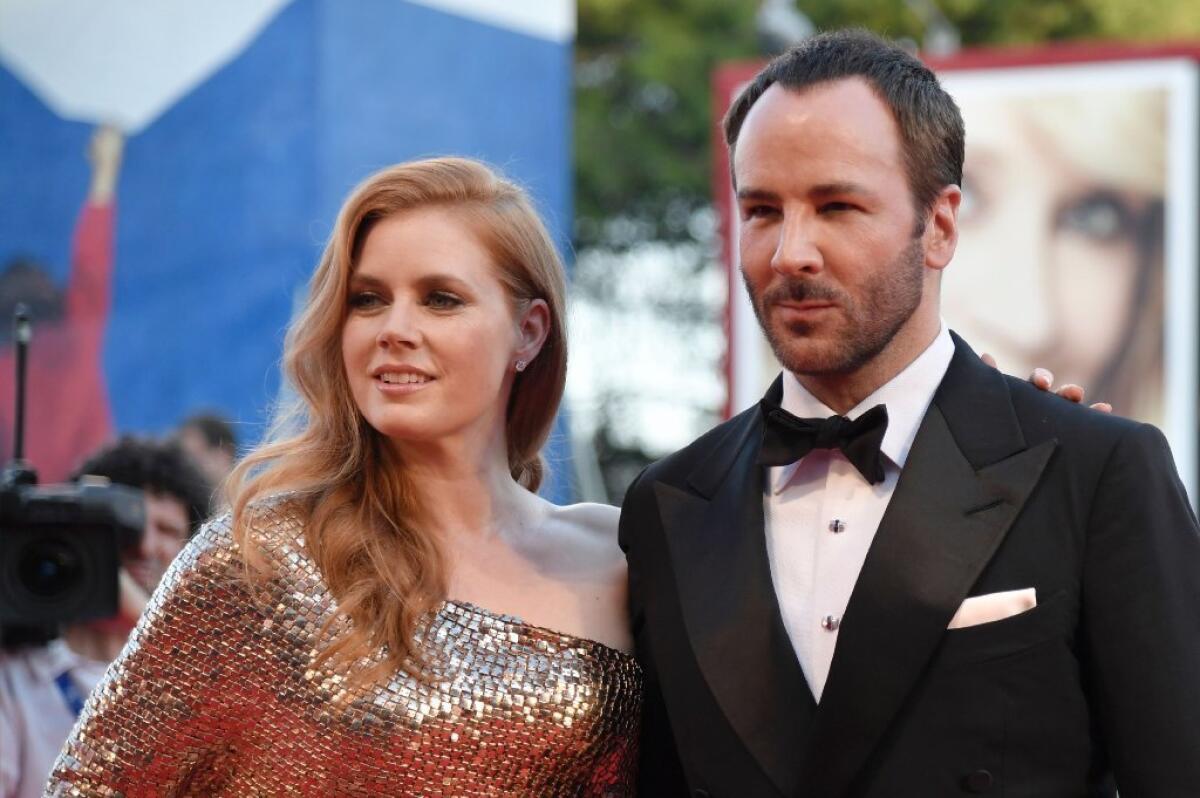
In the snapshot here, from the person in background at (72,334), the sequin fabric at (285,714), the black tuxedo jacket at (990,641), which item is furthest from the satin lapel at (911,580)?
the person in background at (72,334)

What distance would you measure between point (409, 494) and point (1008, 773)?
1.25 m

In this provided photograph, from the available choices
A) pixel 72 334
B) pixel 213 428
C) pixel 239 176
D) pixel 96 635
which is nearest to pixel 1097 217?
pixel 239 176

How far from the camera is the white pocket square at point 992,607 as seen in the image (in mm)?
2316

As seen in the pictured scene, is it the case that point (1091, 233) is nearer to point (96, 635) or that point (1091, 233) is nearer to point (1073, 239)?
point (1073, 239)

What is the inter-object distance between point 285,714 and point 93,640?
1.56 m

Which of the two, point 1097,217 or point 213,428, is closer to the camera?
point 213,428

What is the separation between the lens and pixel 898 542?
2408mm

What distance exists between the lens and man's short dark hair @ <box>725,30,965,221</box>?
247cm

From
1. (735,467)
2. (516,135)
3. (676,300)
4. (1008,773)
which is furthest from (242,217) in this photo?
(676,300)

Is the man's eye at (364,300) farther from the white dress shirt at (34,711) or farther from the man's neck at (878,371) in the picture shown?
the white dress shirt at (34,711)

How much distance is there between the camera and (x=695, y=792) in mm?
2523

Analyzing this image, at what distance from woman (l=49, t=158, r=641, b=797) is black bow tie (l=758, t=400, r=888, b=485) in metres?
0.61

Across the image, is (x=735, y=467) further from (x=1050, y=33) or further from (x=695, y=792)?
(x=1050, y=33)

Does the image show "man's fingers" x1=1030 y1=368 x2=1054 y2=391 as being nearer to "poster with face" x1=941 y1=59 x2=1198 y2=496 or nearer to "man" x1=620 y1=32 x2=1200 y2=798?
"man" x1=620 y1=32 x2=1200 y2=798
